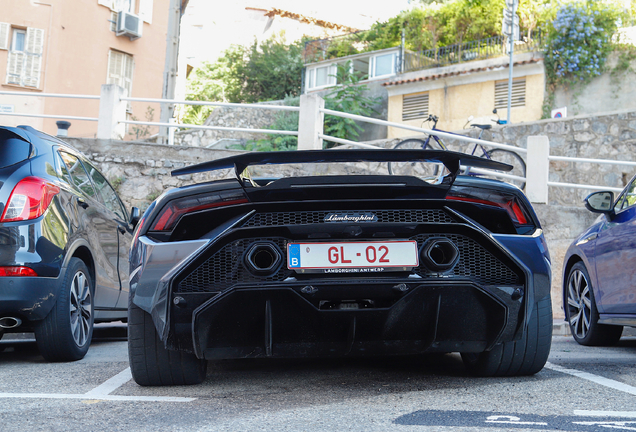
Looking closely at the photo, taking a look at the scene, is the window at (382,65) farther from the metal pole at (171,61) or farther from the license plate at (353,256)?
the license plate at (353,256)

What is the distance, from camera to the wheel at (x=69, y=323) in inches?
172

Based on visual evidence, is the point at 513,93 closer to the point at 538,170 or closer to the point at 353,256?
the point at 538,170

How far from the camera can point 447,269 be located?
304cm

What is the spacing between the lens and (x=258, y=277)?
2.98 m

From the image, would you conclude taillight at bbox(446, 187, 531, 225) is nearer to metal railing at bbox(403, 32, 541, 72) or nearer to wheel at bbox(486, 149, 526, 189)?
wheel at bbox(486, 149, 526, 189)

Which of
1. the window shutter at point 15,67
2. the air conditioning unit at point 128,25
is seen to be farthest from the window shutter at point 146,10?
the window shutter at point 15,67

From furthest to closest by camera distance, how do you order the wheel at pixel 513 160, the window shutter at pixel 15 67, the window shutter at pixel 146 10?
the window shutter at pixel 146 10, the window shutter at pixel 15 67, the wheel at pixel 513 160

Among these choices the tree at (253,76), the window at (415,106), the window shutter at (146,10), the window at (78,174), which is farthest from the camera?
the tree at (253,76)

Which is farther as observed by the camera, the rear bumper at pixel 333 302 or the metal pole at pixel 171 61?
the metal pole at pixel 171 61

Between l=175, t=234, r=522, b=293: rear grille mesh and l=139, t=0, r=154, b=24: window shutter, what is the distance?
1074 inches

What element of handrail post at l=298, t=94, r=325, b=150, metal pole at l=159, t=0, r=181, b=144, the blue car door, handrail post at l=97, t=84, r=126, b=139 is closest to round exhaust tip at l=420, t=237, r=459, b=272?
the blue car door

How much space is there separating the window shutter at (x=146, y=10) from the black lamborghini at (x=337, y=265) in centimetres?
2720

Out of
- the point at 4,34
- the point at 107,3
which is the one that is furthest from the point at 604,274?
the point at 107,3

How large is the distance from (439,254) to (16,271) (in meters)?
2.50
